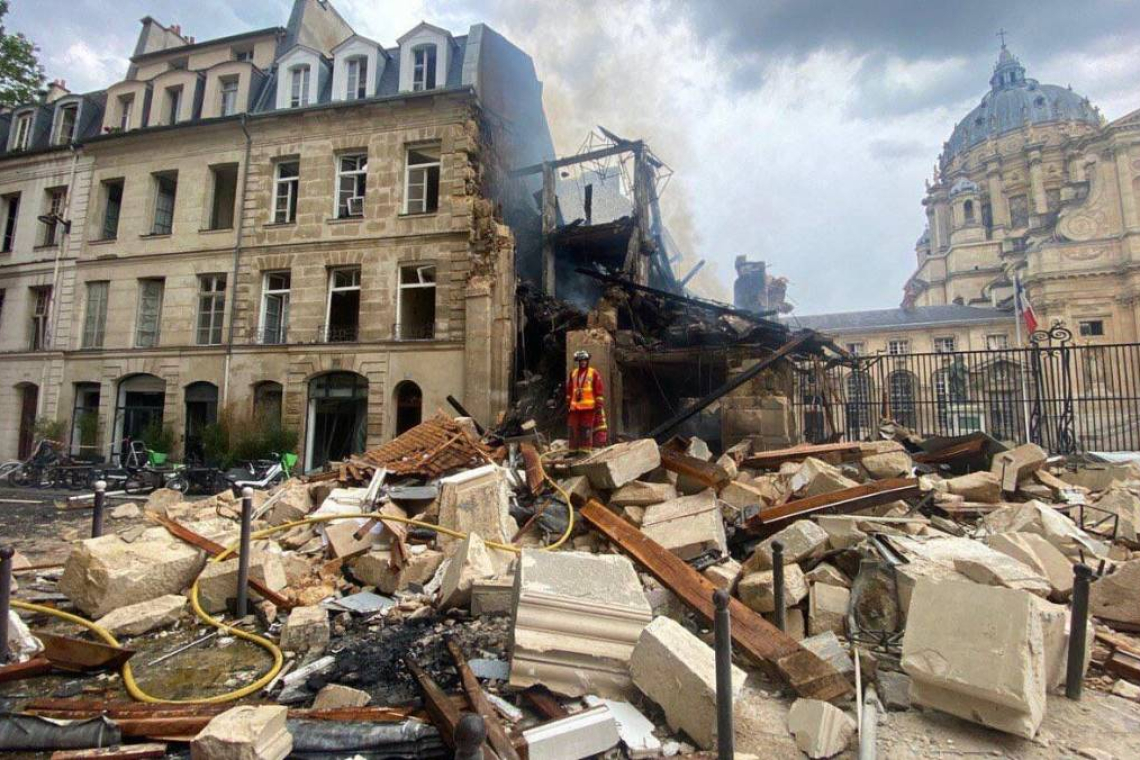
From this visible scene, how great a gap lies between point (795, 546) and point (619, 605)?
6.55 ft

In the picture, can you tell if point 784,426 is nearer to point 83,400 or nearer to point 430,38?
point 430,38

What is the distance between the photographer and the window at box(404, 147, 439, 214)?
15414 millimetres

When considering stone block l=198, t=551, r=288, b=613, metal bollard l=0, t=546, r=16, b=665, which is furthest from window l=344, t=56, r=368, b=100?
metal bollard l=0, t=546, r=16, b=665

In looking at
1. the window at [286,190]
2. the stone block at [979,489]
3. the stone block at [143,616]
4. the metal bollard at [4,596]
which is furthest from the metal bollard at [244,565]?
the window at [286,190]

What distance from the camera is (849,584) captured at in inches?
167

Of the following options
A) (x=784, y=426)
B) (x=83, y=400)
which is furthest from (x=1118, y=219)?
(x=83, y=400)

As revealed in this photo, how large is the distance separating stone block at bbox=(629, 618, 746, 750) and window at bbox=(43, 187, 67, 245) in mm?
24179

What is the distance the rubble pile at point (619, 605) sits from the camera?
9.05 feet

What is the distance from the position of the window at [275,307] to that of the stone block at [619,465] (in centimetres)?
1300

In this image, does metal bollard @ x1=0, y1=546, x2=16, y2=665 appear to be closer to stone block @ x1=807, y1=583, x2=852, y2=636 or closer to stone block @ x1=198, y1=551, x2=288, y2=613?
stone block @ x1=198, y1=551, x2=288, y2=613

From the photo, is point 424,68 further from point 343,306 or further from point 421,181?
point 343,306

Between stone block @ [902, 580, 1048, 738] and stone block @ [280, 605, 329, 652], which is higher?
stone block @ [902, 580, 1048, 738]

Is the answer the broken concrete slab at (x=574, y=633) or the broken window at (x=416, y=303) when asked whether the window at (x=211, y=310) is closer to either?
the broken window at (x=416, y=303)

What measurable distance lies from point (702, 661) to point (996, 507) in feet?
16.2
